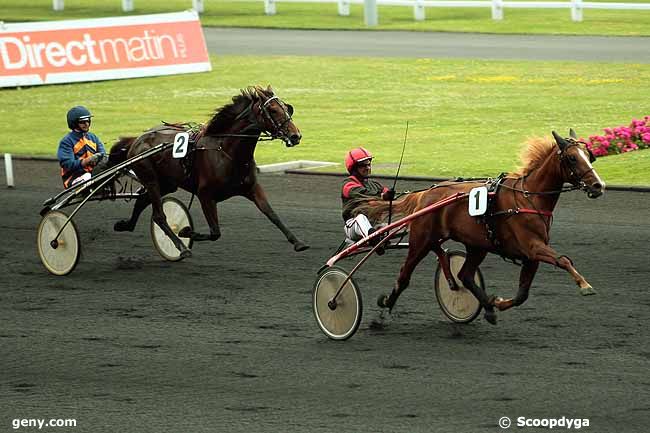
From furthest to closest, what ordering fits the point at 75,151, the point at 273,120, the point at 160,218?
the point at 75,151
the point at 160,218
the point at 273,120

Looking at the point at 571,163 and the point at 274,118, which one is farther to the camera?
the point at 274,118

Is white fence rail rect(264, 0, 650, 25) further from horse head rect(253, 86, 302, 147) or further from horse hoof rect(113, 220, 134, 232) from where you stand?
horse head rect(253, 86, 302, 147)

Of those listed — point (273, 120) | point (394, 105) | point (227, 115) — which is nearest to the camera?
point (273, 120)

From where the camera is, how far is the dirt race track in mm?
7602

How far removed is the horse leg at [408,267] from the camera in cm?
915

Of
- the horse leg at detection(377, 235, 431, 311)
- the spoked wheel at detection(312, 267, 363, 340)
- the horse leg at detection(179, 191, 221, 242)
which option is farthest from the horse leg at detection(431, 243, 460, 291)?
the horse leg at detection(179, 191, 221, 242)

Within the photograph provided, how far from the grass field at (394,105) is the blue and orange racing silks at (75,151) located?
4.80 m

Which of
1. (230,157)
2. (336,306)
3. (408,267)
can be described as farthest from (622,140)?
(336,306)

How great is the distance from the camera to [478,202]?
29.0 ft

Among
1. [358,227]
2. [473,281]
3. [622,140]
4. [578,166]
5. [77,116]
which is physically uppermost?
[578,166]

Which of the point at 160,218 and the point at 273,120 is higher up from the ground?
the point at 273,120

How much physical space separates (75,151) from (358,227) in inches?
151

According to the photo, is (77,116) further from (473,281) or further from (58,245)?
(473,281)

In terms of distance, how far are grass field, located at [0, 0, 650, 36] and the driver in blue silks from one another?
1967cm
